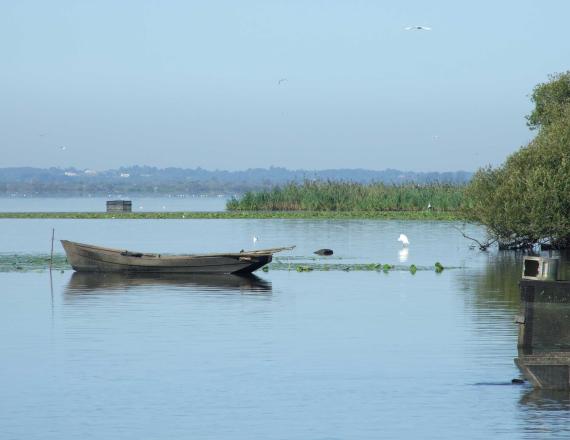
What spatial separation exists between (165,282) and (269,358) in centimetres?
2132

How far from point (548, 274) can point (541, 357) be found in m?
3.25

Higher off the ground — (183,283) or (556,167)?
(556,167)

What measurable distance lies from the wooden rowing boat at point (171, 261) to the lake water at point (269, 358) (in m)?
0.53

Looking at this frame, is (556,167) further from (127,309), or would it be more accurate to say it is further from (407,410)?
(407,410)

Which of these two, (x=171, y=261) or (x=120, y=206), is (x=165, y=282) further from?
(x=120, y=206)

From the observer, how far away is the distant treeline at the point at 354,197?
11012 centimetres

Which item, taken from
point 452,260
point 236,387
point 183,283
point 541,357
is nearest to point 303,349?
point 236,387

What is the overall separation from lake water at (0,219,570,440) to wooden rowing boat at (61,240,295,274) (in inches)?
20.7

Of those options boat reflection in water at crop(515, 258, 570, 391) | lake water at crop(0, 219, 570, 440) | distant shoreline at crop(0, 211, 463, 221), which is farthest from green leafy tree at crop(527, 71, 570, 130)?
boat reflection in water at crop(515, 258, 570, 391)

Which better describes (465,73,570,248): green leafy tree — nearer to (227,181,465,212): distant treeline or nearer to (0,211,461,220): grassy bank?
(0,211,461,220): grassy bank

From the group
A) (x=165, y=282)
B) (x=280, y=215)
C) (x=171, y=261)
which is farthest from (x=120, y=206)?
(x=165, y=282)

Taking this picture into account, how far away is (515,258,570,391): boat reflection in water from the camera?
24.2 m

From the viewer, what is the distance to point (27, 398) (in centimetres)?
2408

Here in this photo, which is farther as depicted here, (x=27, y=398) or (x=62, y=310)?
(x=62, y=310)
